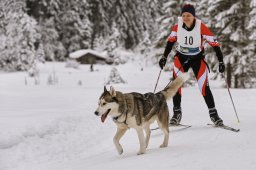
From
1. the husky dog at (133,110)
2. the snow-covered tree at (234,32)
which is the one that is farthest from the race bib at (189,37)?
the snow-covered tree at (234,32)

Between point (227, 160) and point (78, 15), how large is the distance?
58.1 m

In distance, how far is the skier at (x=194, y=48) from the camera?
7.65 metres

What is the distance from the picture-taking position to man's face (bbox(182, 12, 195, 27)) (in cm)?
745

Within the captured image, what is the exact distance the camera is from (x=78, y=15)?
61.1 meters

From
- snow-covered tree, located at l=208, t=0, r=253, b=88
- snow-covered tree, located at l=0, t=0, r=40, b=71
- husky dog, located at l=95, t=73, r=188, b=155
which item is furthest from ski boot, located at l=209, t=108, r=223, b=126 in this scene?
snow-covered tree, located at l=0, t=0, r=40, b=71

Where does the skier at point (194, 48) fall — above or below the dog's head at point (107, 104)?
above

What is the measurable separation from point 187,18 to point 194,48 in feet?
2.13

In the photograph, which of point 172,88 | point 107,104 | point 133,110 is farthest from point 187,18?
point 107,104

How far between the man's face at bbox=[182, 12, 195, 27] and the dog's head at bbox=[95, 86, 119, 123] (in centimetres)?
254

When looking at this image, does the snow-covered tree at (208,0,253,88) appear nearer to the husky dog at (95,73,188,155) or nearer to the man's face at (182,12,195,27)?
the man's face at (182,12,195,27)

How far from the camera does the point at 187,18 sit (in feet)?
24.6

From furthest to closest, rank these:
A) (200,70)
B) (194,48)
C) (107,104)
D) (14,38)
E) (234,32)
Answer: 1. (14,38)
2. (234,32)
3. (200,70)
4. (194,48)
5. (107,104)

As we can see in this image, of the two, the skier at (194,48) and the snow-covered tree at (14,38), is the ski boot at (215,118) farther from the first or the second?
the snow-covered tree at (14,38)

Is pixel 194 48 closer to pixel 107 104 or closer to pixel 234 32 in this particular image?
pixel 107 104
